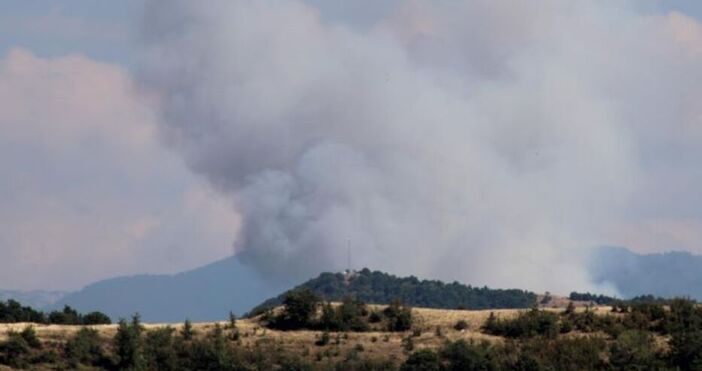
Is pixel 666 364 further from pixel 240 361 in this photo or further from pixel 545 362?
pixel 240 361

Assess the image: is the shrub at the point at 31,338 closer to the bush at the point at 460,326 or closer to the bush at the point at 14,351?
the bush at the point at 14,351

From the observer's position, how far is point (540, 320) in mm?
123562

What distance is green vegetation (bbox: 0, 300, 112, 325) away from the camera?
469 feet

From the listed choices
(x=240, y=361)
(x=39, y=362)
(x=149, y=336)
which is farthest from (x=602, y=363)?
(x=39, y=362)

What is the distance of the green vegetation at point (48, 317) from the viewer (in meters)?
143

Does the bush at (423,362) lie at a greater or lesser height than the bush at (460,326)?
lesser

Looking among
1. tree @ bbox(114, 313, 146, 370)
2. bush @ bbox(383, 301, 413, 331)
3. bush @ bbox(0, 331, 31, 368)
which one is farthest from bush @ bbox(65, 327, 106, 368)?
bush @ bbox(383, 301, 413, 331)

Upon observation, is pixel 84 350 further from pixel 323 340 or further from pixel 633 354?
pixel 633 354

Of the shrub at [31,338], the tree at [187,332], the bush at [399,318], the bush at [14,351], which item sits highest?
the bush at [399,318]

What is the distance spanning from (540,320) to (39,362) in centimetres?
4531

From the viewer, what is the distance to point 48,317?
154m

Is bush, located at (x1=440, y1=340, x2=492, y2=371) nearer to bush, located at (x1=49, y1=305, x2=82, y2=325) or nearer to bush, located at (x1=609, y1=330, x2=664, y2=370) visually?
bush, located at (x1=609, y1=330, x2=664, y2=370)

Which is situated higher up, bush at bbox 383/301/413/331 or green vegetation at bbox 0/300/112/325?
green vegetation at bbox 0/300/112/325

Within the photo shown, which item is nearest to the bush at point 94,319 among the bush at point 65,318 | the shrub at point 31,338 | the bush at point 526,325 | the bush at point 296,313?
the bush at point 65,318
